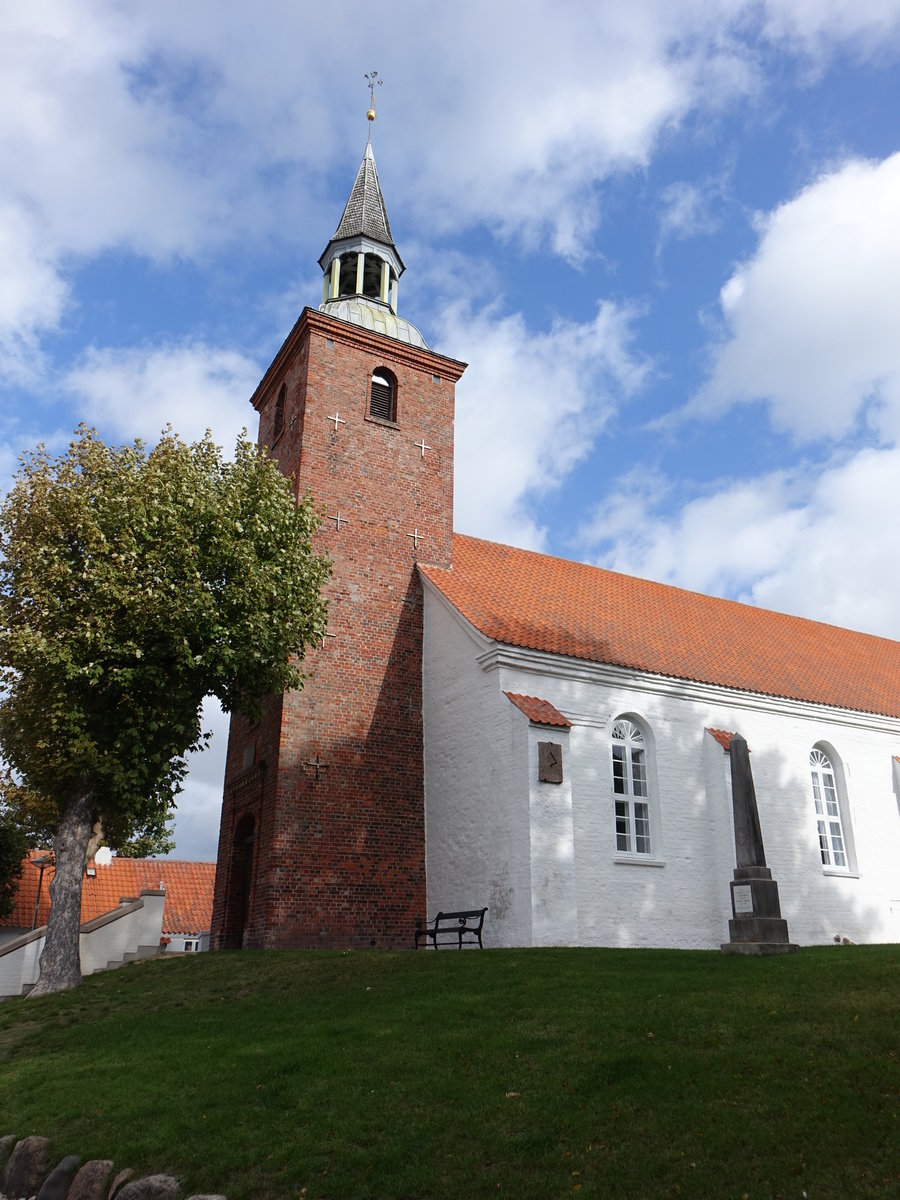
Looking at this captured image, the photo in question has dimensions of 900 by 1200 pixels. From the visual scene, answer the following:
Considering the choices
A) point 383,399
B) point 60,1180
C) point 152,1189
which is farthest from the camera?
point 383,399

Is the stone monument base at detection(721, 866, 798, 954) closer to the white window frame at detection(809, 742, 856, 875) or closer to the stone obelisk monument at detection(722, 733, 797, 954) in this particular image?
the stone obelisk monument at detection(722, 733, 797, 954)

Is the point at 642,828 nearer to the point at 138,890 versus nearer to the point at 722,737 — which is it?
the point at 722,737

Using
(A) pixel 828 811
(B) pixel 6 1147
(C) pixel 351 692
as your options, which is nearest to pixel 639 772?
(A) pixel 828 811

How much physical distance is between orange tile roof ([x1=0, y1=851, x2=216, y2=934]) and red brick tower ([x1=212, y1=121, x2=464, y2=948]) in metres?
12.9

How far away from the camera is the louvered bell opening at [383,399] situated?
68.1 ft

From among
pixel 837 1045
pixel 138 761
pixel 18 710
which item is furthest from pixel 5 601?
pixel 837 1045

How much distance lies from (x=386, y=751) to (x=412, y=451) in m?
6.60

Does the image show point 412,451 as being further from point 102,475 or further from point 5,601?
point 5,601

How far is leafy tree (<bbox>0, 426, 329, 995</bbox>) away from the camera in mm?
14156

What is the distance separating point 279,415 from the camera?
21.7 m

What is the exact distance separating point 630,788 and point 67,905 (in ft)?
30.6

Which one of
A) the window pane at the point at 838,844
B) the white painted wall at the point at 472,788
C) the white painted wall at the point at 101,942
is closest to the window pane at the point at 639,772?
the white painted wall at the point at 472,788

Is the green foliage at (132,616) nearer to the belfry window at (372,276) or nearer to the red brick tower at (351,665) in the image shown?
the red brick tower at (351,665)

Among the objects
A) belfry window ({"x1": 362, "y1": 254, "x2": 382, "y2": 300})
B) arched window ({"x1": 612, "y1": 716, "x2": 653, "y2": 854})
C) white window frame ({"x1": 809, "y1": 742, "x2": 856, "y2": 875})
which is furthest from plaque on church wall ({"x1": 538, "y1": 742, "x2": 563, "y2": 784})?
belfry window ({"x1": 362, "y1": 254, "x2": 382, "y2": 300})
